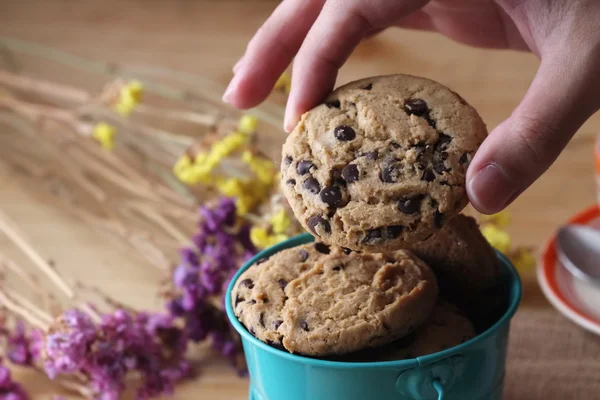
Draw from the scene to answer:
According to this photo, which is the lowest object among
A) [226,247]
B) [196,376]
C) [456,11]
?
[196,376]

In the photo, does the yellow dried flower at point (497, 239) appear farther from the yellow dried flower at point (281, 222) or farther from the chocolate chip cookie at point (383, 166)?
the chocolate chip cookie at point (383, 166)

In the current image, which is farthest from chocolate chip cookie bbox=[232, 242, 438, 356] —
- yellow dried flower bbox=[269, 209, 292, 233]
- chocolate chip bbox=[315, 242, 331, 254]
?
yellow dried flower bbox=[269, 209, 292, 233]

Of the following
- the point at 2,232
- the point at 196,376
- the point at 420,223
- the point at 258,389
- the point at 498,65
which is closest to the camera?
the point at 420,223

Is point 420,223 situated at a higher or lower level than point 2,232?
higher

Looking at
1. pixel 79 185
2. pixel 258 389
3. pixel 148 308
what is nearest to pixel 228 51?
pixel 79 185

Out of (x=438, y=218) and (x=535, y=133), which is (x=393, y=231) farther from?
(x=535, y=133)

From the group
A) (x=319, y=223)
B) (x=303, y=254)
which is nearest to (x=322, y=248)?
(x=303, y=254)

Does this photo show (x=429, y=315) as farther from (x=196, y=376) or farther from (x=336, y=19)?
(x=196, y=376)
